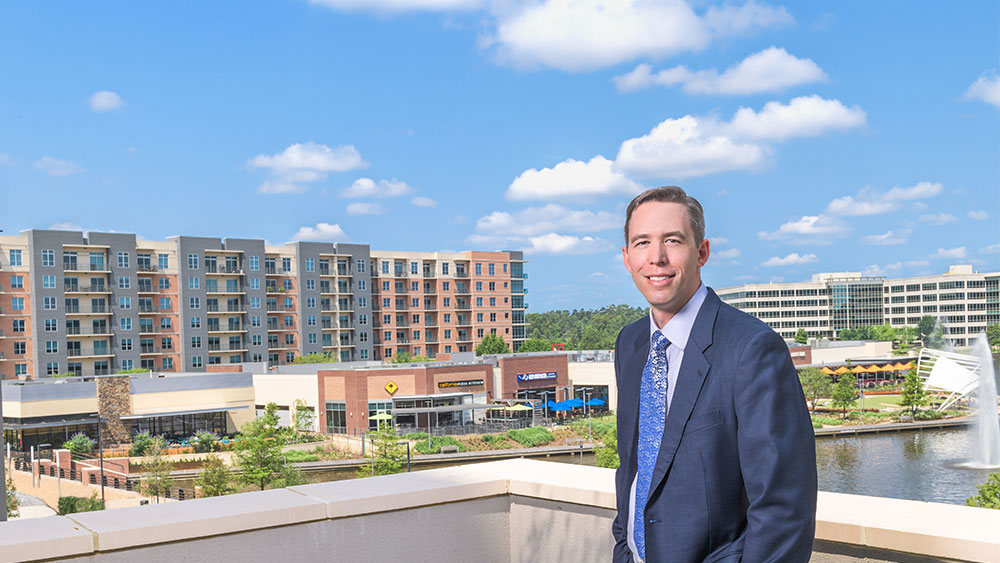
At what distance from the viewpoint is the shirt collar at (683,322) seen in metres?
2.00

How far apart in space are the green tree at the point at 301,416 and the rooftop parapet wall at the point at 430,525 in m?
43.7

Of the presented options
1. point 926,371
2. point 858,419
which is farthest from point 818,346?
point 858,419

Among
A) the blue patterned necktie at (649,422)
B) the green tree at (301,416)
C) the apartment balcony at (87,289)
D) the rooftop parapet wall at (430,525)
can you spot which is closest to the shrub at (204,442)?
the green tree at (301,416)

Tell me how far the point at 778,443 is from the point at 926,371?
229 feet

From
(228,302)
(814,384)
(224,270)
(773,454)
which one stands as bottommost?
(814,384)

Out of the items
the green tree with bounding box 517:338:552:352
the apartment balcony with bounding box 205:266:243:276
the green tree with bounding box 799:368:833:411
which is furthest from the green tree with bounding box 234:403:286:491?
the green tree with bounding box 517:338:552:352

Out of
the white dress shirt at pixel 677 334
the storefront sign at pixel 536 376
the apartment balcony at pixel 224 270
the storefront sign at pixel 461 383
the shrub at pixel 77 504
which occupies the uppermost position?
the apartment balcony at pixel 224 270

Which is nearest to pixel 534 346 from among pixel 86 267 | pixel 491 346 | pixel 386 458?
pixel 491 346

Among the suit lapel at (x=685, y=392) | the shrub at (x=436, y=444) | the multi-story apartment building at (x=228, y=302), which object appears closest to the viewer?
the suit lapel at (x=685, y=392)

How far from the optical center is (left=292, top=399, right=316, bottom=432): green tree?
46.2m

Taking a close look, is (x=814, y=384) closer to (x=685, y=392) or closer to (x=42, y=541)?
(x=42, y=541)

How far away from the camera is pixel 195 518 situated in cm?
312

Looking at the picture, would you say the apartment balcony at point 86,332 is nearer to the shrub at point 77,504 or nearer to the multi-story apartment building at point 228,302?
the multi-story apartment building at point 228,302

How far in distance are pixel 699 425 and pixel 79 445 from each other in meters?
43.5
